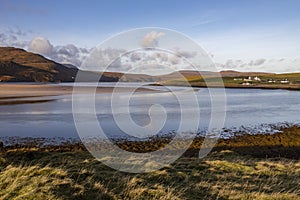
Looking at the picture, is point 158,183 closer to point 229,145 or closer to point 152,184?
point 152,184

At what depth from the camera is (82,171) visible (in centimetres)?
802

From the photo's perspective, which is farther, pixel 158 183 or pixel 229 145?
pixel 229 145

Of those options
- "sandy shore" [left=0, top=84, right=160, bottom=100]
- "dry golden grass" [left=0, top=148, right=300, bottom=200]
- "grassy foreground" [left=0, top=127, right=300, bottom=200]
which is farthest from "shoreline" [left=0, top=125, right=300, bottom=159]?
"sandy shore" [left=0, top=84, right=160, bottom=100]

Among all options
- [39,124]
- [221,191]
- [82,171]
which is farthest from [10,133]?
[221,191]

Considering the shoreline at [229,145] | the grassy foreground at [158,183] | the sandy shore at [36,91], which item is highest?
the sandy shore at [36,91]

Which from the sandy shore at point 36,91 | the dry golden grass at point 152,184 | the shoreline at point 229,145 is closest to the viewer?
the dry golden grass at point 152,184

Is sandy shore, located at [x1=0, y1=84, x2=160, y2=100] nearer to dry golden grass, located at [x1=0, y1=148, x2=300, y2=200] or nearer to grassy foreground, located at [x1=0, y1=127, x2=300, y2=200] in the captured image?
grassy foreground, located at [x1=0, y1=127, x2=300, y2=200]

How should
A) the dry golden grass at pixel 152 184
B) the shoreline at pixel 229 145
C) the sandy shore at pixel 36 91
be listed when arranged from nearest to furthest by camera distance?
the dry golden grass at pixel 152 184 → the shoreline at pixel 229 145 → the sandy shore at pixel 36 91

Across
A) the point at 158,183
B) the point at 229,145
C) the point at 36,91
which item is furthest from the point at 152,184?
the point at 36,91

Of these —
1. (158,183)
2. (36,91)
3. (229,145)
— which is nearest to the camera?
(158,183)

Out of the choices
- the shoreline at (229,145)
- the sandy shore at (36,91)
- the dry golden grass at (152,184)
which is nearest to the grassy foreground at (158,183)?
the dry golden grass at (152,184)

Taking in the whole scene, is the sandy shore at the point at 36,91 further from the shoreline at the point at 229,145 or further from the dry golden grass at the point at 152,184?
the dry golden grass at the point at 152,184

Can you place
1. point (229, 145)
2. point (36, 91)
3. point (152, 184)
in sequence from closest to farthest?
point (152, 184) < point (229, 145) < point (36, 91)

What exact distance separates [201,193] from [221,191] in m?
0.51
